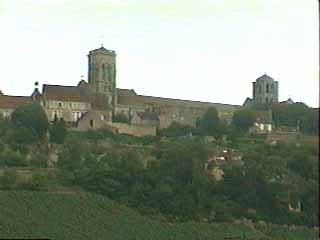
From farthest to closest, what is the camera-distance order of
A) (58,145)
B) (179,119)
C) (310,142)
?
1. (179,119)
2. (58,145)
3. (310,142)

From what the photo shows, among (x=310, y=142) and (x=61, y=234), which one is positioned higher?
(x=310, y=142)

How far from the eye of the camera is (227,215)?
10.5m

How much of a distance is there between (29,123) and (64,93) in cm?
413

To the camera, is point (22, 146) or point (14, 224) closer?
point (14, 224)

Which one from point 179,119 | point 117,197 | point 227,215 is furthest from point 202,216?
point 179,119

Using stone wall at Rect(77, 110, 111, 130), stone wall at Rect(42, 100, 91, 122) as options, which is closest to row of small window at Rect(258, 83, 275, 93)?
stone wall at Rect(77, 110, 111, 130)

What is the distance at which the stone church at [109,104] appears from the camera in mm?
17047

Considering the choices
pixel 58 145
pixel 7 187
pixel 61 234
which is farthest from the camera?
pixel 58 145

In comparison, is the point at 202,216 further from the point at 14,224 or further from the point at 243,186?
the point at 14,224

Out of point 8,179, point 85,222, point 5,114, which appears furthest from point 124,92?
point 85,222

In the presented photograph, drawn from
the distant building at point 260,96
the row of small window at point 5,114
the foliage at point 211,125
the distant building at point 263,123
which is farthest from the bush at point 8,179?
the distant building at point 260,96

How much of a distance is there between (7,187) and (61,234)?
207 cm

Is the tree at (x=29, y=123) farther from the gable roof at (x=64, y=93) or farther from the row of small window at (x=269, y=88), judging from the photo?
the row of small window at (x=269, y=88)

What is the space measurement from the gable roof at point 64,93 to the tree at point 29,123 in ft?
7.46
